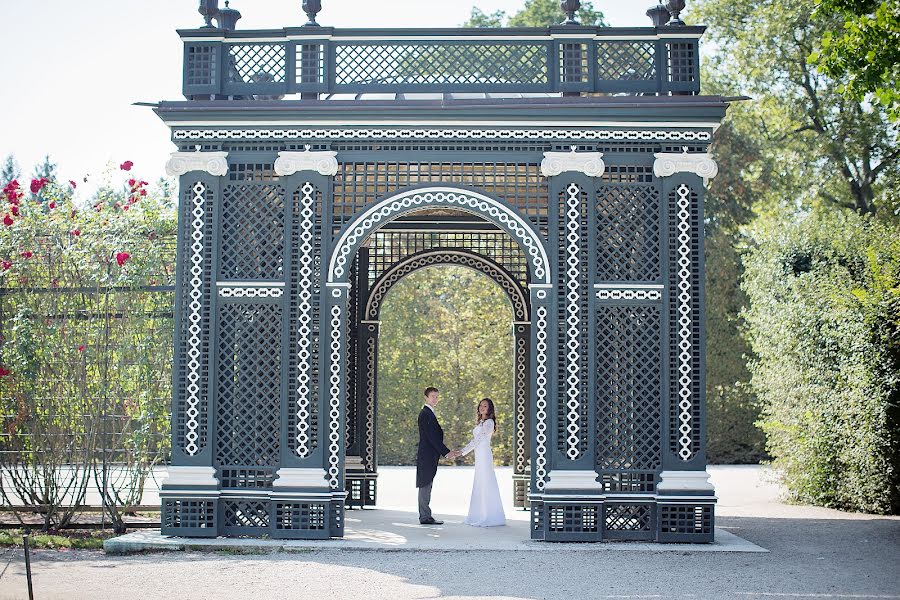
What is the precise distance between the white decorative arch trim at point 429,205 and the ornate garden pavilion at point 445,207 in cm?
2

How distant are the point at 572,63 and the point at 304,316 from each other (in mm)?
3570

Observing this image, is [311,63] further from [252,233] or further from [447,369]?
[447,369]

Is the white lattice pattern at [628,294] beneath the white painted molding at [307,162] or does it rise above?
beneath

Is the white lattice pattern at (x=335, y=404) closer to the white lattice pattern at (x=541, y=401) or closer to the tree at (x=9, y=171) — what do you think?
the white lattice pattern at (x=541, y=401)

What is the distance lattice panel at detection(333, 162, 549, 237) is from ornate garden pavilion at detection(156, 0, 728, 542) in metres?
0.02

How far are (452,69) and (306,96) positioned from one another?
1452 millimetres

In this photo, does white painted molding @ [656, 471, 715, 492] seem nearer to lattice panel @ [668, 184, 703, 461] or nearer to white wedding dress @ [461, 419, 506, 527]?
lattice panel @ [668, 184, 703, 461]

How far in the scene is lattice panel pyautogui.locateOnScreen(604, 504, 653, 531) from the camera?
9641 millimetres

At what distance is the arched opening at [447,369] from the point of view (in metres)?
22.3

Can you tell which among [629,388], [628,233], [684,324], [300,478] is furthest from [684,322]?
[300,478]

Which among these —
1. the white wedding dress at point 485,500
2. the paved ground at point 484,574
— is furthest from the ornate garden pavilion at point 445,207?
the white wedding dress at point 485,500

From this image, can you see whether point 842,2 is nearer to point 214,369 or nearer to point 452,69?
point 452,69

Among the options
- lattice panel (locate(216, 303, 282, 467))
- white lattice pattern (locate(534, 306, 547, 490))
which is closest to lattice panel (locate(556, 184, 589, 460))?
white lattice pattern (locate(534, 306, 547, 490))

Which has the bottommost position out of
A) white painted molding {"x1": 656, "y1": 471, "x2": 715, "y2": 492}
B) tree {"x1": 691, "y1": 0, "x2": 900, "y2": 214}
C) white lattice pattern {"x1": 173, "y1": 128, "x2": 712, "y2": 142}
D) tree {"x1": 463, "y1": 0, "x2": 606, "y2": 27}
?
white painted molding {"x1": 656, "y1": 471, "x2": 715, "y2": 492}
